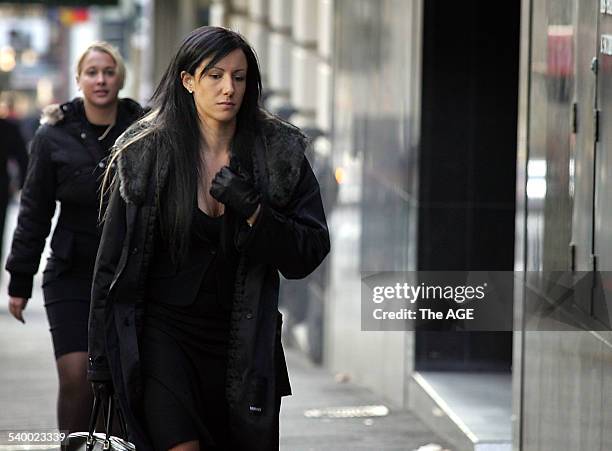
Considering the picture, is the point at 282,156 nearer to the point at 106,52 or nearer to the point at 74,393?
the point at 74,393

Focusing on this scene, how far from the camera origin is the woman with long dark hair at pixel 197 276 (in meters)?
4.65

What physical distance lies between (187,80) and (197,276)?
585 mm

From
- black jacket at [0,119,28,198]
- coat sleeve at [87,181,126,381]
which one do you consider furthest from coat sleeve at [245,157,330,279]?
black jacket at [0,119,28,198]

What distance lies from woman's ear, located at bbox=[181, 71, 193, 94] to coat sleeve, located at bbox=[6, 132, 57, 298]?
1.87 meters

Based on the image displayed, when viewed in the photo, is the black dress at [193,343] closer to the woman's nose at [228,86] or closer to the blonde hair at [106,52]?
the woman's nose at [228,86]

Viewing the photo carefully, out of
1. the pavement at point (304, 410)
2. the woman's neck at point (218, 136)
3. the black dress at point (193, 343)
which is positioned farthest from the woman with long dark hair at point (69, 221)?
the black dress at point (193, 343)

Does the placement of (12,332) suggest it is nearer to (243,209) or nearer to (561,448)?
(561,448)

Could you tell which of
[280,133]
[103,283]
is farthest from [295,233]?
[103,283]

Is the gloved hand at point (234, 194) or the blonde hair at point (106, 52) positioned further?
the blonde hair at point (106, 52)

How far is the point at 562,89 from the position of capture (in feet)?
20.0

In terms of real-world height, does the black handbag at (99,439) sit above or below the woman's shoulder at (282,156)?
below

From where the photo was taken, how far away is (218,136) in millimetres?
4848

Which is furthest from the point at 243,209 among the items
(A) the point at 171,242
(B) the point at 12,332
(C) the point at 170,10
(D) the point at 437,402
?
(C) the point at 170,10

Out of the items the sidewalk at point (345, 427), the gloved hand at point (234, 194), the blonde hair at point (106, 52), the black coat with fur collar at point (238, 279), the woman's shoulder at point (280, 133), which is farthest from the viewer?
the sidewalk at point (345, 427)
